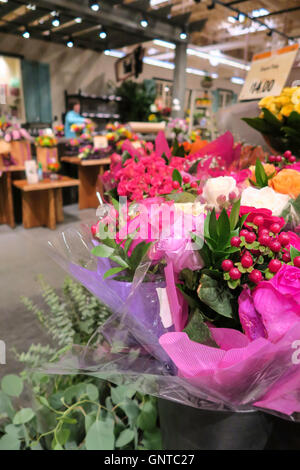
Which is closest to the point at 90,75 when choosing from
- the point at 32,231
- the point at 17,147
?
the point at 17,147

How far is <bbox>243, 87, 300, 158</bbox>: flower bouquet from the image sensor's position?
104 cm

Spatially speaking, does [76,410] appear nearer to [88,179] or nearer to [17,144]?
[17,144]

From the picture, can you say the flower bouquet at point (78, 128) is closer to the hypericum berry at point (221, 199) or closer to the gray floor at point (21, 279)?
the gray floor at point (21, 279)

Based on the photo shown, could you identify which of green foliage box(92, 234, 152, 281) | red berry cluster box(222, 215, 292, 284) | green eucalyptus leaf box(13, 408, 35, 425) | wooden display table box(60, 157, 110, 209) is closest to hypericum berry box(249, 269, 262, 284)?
red berry cluster box(222, 215, 292, 284)

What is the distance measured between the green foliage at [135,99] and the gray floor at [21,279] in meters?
6.47

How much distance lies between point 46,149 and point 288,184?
4.09 meters

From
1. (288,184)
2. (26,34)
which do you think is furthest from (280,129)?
(26,34)

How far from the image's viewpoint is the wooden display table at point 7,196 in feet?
13.9

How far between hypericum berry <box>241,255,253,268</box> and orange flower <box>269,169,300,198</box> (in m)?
0.25

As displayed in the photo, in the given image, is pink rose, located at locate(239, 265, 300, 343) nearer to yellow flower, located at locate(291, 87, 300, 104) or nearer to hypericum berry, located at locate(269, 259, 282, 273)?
hypericum berry, located at locate(269, 259, 282, 273)

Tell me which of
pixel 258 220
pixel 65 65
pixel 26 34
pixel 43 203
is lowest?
pixel 43 203

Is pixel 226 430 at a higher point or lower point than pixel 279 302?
lower

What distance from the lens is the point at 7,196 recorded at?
4.27 meters

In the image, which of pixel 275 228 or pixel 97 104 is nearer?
pixel 275 228
